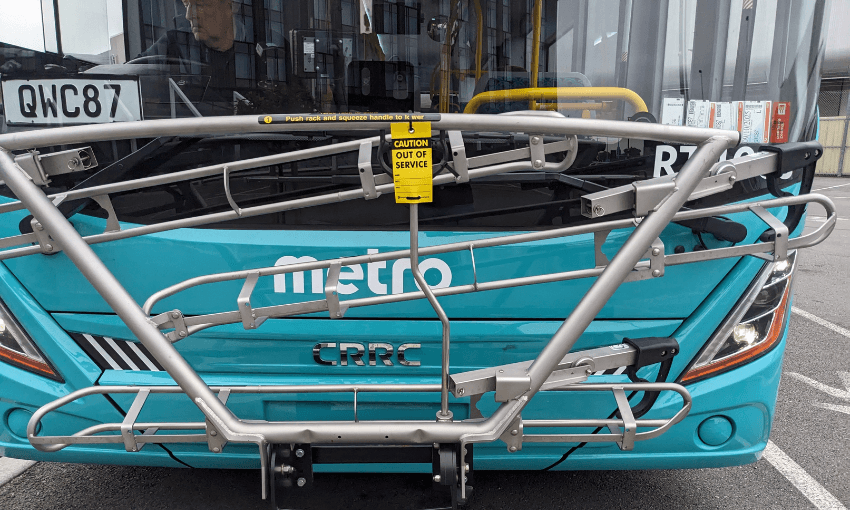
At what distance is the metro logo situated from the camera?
1.82m

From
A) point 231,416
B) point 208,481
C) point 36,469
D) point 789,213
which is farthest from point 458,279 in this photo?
point 36,469

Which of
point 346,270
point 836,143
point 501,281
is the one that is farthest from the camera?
point 836,143

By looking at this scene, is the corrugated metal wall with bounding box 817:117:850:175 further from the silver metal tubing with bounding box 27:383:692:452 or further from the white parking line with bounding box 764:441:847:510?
the silver metal tubing with bounding box 27:383:692:452

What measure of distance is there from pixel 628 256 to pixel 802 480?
2.00 meters

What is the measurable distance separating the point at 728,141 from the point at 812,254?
851 cm

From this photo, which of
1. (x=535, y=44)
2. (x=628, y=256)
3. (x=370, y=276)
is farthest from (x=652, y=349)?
(x=535, y=44)

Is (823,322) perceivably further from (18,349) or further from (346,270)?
(18,349)

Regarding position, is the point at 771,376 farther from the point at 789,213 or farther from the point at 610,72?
the point at 610,72

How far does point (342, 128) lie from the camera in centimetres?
134

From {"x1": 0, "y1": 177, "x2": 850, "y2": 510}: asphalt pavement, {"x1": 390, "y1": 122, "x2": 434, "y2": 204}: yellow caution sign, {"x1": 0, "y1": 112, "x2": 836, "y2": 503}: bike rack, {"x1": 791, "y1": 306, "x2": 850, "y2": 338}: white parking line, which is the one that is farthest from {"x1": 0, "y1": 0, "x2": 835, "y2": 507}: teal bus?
{"x1": 791, "y1": 306, "x2": 850, "y2": 338}: white parking line

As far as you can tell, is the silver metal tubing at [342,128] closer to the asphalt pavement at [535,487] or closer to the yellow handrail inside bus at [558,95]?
the yellow handrail inside bus at [558,95]

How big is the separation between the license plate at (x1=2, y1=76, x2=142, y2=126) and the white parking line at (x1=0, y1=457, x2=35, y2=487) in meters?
1.64

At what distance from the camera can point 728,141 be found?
1424mm

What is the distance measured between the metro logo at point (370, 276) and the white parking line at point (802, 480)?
1957 mm
